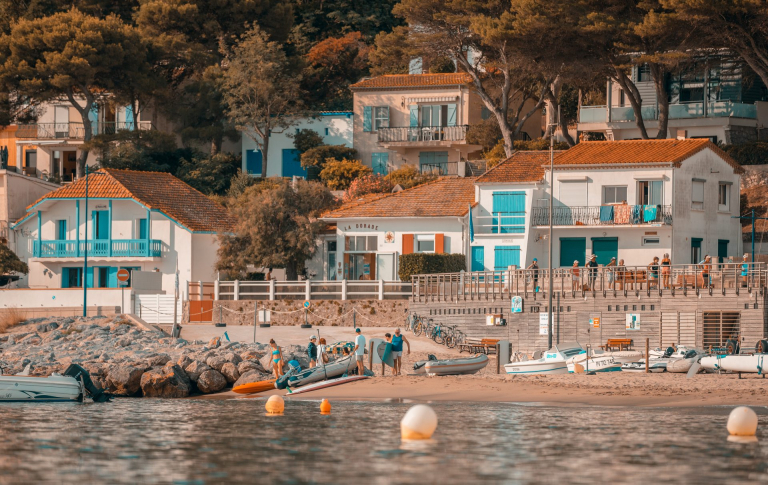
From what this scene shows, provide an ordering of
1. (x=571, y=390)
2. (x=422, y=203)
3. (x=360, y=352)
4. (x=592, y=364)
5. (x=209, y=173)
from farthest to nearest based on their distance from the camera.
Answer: (x=209, y=173)
(x=422, y=203)
(x=592, y=364)
(x=360, y=352)
(x=571, y=390)

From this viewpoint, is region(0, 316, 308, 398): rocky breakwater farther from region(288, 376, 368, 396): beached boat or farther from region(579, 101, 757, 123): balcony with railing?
region(579, 101, 757, 123): balcony with railing

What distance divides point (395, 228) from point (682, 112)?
729 inches

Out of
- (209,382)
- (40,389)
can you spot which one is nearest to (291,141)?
(209,382)

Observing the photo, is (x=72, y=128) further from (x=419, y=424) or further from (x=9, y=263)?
(x=419, y=424)

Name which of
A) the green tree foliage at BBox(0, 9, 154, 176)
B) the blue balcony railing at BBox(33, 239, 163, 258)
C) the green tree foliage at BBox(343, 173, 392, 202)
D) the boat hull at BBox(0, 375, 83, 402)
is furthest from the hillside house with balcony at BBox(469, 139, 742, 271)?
the green tree foliage at BBox(0, 9, 154, 176)

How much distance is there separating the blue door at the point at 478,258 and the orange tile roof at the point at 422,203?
1625 millimetres

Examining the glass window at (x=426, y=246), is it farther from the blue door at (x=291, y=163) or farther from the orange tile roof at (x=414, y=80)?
the blue door at (x=291, y=163)

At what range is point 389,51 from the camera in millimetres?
63812

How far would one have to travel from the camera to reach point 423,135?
6875 cm

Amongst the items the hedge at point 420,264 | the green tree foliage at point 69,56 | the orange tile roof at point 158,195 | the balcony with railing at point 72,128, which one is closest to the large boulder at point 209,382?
the hedge at point 420,264

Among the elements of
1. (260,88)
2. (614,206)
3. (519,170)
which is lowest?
(614,206)

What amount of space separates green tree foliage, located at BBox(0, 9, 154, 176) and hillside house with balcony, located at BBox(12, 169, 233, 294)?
394 inches

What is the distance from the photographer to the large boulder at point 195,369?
38291 mm

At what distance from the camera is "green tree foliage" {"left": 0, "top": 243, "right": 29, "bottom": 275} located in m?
54.0
